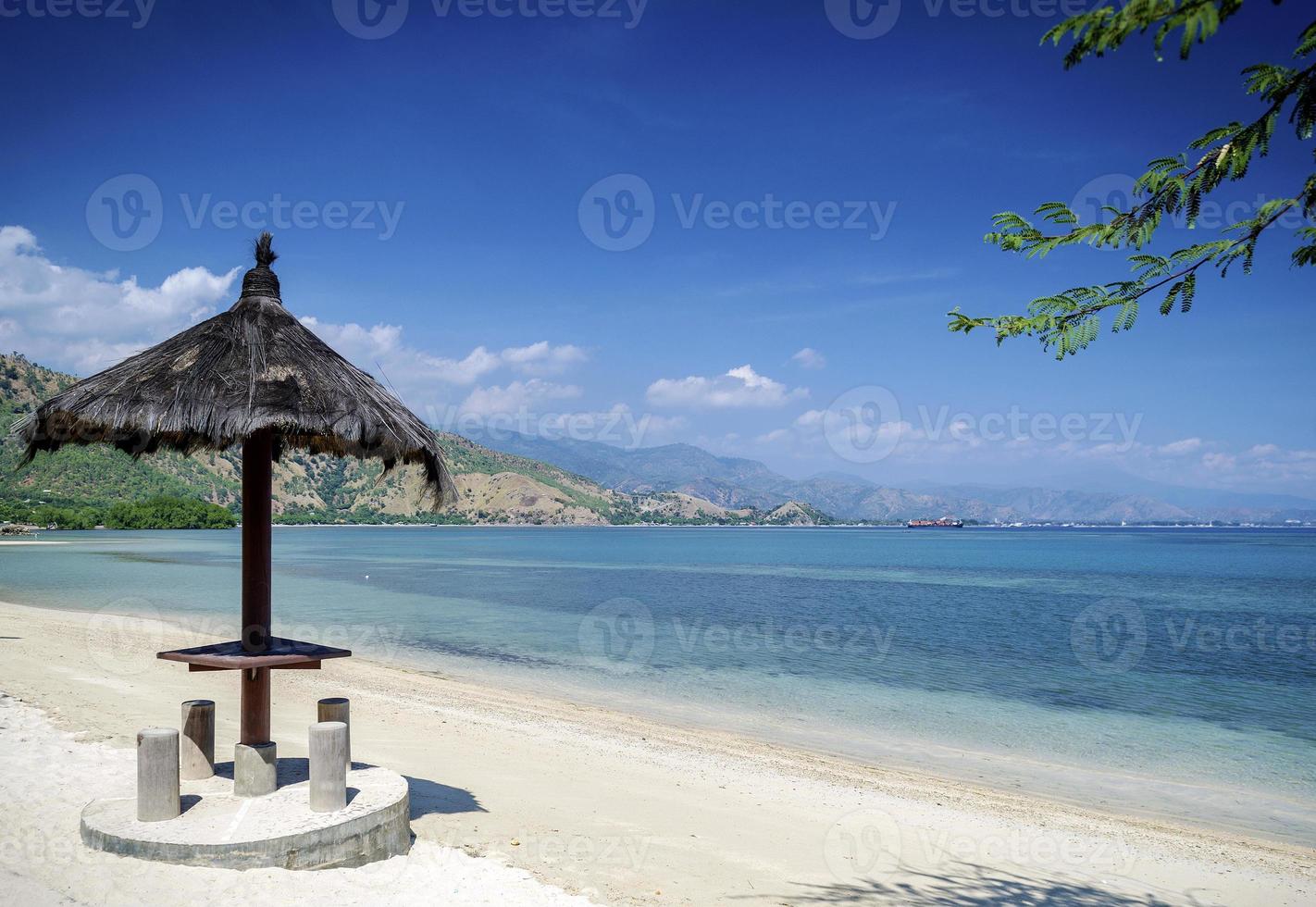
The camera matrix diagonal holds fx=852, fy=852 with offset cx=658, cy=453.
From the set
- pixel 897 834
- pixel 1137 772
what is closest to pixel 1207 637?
→ pixel 1137 772

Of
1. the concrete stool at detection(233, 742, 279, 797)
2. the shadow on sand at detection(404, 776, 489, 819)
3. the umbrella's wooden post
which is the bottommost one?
the shadow on sand at detection(404, 776, 489, 819)

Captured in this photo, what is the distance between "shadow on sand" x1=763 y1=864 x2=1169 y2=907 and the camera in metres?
5.88

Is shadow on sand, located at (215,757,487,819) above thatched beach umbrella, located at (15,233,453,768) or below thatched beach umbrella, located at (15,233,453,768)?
below

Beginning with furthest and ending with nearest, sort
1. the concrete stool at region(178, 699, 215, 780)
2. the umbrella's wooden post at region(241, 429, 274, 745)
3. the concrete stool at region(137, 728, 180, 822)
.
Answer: the concrete stool at region(178, 699, 215, 780) < the umbrella's wooden post at region(241, 429, 274, 745) < the concrete stool at region(137, 728, 180, 822)

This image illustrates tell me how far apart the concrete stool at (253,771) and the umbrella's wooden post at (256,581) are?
0.39ft

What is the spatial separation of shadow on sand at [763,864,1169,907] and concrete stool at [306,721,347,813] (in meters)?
3.02

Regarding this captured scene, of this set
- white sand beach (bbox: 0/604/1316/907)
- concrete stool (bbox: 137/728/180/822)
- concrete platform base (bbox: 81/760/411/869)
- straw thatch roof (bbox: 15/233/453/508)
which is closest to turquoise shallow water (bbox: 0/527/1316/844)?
white sand beach (bbox: 0/604/1316/907)

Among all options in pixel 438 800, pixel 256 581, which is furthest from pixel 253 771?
pixel 438 800

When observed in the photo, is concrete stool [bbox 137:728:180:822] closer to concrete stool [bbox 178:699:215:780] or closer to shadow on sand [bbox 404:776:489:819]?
concrete stool [bbox 178:699:215:780]

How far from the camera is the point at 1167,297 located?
3.23 m

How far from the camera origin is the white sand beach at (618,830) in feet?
17.3

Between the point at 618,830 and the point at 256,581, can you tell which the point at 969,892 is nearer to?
the point at 618,830

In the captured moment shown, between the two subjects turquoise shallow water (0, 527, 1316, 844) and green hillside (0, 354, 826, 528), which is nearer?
turquoise shallow water (0, 527, 1316, 844)

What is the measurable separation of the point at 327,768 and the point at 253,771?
682mm
